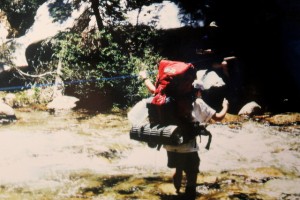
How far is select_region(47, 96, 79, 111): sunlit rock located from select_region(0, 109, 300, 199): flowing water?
1239 mm

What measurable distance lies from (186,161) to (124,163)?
6.34ft

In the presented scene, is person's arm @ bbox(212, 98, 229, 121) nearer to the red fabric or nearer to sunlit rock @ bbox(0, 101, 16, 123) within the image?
the red fabric

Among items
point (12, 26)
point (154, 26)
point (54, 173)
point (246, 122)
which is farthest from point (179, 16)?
point (54, 173)

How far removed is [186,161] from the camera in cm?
337

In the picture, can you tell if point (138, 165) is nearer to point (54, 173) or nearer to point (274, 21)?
point (54, 173)

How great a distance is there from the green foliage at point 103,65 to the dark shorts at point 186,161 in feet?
16.5

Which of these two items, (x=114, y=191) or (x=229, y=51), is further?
(x=229, y=51)

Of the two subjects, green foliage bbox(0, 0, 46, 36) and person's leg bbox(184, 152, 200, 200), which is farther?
green foliage bbox(0, 0, 46, 36)

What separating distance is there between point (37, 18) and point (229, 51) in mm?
5692

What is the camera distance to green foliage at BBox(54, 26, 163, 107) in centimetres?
849

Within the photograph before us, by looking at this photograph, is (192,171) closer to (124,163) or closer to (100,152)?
(124,163)

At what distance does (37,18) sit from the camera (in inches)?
377

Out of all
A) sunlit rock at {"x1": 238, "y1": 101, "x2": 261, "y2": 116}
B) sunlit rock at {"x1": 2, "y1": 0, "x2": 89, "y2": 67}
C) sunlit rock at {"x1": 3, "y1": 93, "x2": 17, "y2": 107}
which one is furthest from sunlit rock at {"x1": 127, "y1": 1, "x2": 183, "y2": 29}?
sunlit rock at {"x1": 3, "y1": 93, "x2": 17, "y2": 107}

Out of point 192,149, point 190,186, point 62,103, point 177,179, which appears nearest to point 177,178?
point 177,179
